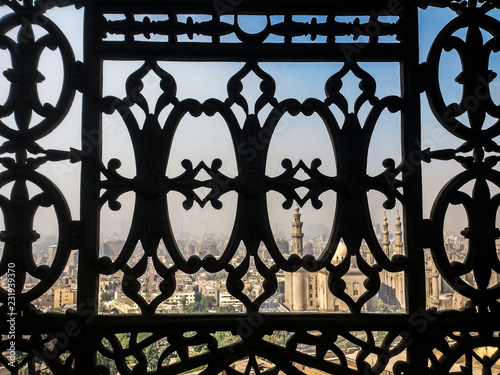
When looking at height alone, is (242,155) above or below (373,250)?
above

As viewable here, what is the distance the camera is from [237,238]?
48.1 inches

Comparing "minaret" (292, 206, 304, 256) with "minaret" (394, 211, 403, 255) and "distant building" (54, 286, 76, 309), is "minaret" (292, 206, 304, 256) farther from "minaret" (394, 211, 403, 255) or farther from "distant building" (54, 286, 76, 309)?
"distant building" (54, 286, 76, 309)

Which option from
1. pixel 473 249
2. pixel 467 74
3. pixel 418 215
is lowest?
pixel 473 249

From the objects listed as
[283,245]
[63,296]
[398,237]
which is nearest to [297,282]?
[283,245]

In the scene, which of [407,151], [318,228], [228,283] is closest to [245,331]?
[228,283]

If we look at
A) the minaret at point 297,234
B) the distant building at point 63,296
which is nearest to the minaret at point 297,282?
the minaret at point 297,234

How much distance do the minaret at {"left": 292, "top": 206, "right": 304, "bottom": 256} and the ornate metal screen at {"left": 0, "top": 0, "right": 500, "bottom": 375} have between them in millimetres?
42

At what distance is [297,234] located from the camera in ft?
4.08

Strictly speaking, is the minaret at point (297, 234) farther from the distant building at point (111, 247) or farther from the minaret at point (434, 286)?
the distant building at point (111, 247)

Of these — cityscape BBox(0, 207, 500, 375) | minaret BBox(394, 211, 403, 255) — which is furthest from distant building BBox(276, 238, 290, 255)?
minaret BBox(394, 211, 403, 255)

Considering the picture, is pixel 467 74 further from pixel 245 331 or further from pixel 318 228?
pixel 245 331

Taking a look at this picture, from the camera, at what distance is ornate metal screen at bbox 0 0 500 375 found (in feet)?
3.95

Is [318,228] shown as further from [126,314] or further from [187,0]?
[187,0]

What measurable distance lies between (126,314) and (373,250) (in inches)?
34.3
